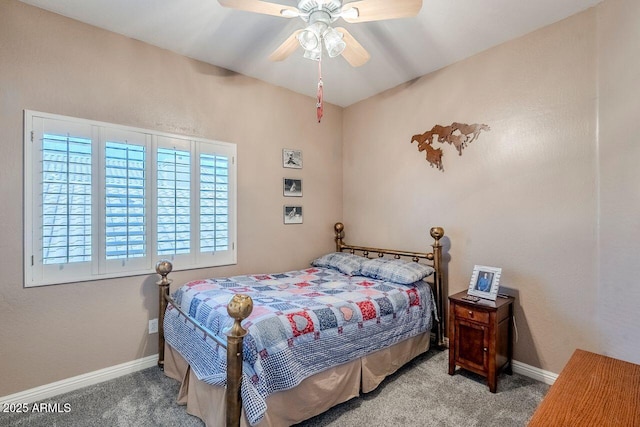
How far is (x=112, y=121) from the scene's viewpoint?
2.47 meters

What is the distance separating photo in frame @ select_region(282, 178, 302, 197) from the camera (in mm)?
3569

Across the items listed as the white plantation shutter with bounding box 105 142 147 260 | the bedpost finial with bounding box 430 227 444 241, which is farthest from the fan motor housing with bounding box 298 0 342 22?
the bedpost finial with bounding box 430 227 444 241

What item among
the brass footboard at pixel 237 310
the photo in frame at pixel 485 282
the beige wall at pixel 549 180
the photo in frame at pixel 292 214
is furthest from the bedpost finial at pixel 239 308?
the beige wall at pixel 549 180

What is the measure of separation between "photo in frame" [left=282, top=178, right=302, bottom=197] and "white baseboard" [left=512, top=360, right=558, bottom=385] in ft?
8.95

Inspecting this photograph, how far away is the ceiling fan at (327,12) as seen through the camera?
67.4 inches

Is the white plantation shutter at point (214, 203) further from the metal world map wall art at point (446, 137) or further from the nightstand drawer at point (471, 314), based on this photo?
the nightstand drawer at point (471, 314)

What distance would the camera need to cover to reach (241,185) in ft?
10.5

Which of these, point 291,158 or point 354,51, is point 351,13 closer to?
point 354,51

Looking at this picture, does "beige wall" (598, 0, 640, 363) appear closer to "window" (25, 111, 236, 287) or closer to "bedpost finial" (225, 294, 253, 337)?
"bedpost finial" (225, 294, 253, 337)

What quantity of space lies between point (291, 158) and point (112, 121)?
1797 mm

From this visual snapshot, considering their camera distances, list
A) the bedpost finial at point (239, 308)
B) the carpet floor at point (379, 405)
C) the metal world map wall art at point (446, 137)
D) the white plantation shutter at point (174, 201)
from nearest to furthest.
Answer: the bedpost finial at point (239, 308) → the carpet floor at point (379, 405) → the white plantation shutter at point (174, 201) → the metal world map wall art at point (446, 137)

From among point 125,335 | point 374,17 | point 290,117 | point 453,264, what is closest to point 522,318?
point 453,264

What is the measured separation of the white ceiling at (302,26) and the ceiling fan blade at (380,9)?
526 millimetres

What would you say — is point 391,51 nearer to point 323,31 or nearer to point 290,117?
point 323,31
